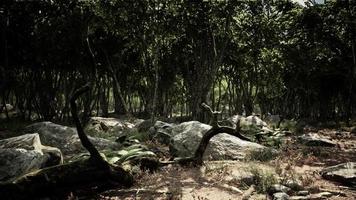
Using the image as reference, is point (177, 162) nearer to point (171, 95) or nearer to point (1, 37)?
point (1, 37)

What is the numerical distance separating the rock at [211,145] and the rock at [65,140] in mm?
2482

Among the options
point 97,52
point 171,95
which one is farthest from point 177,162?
point 171,95

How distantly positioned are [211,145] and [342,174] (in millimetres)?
4336

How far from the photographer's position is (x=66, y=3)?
27000 mm

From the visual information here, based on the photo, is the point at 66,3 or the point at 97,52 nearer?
the point at 66,3

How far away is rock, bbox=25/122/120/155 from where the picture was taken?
47.0 feet

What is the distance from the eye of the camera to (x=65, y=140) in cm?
1535

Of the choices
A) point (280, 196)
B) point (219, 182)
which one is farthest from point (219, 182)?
point (280, 196)

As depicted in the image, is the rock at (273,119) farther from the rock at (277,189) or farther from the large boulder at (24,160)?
the large boulder at (24,160)

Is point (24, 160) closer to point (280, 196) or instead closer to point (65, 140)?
point (65, 140)

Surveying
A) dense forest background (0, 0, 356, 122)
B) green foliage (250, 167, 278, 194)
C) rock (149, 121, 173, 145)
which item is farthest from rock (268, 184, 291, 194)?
dense forest background (0, 0, 356, 122)

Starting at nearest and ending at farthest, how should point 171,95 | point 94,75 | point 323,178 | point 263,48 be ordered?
1. point 323,178
2. point 263,48
3. point 94,75
4. point 171,95

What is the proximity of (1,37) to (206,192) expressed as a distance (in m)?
23.2

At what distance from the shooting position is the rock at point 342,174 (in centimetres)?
1018
